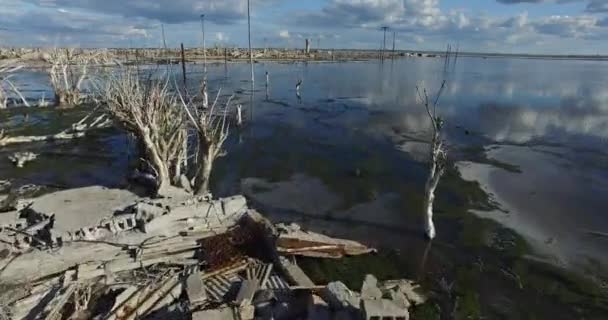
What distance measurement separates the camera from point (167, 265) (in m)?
15.5

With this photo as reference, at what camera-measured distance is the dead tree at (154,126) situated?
1998cm

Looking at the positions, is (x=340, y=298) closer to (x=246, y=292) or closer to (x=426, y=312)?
(x=246, y=292)

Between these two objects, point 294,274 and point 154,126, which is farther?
point 154,126

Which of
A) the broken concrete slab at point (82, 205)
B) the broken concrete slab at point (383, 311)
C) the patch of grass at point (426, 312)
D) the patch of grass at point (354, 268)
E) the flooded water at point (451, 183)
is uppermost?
the broken concrete slab at point (383, 311)

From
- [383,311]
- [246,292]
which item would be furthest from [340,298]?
[246,292]

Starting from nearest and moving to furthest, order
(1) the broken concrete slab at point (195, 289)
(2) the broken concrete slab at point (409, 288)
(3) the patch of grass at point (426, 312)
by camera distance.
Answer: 1. (1) the broken concrete slab at point (195, 289)
2. (3) the patch of grass at point (426, 312)
3. (2) the broken concrete slab at point (409, 288)

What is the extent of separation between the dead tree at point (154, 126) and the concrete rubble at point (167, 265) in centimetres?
250

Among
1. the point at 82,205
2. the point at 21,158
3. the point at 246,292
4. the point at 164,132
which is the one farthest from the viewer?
the point at 21,158

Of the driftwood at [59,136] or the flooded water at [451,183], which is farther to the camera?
the driftwood at [59,136]

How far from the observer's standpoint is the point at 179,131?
22.4 metres

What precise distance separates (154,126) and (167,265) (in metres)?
7.70

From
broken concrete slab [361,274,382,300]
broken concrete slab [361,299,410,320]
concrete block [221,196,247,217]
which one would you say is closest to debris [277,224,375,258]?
concrete block [221,196,247,217]

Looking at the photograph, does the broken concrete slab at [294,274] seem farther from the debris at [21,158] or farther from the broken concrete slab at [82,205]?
the debris at [21,158]

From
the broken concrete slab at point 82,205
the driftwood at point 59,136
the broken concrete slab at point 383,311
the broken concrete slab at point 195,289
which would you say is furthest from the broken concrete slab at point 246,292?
the driftwood at point 59,136
